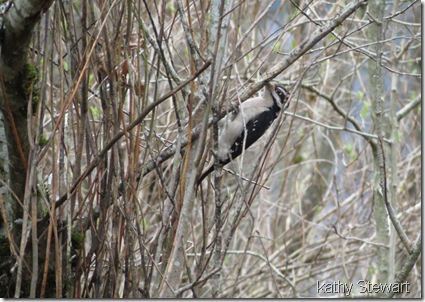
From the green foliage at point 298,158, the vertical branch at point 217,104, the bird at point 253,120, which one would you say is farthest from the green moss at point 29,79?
the green foliage at point 298,158

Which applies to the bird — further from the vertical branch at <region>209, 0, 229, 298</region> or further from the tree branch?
the vertical branch at <region>209, 0, 229, 298</region>

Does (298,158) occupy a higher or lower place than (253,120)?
higher

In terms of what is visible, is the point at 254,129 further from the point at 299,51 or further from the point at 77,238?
the point at 77,238

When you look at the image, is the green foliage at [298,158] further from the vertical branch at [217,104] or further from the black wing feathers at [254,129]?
the vertical branch at [217,104]

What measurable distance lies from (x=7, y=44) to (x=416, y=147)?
15.9 feet

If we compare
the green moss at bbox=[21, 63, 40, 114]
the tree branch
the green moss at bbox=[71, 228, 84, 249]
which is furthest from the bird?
the green moss at bbox=[21, 63, 40, 114]

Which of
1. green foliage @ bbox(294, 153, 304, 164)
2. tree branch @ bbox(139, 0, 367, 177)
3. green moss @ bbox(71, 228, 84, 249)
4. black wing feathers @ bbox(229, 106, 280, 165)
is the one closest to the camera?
tree branch @ bbox(139, 0, 367, 177)

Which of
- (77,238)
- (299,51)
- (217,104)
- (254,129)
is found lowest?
(77,238)

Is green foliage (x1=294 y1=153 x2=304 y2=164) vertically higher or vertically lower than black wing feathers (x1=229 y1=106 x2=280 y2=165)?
higher

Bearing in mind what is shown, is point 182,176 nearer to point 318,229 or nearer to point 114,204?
point 114,204

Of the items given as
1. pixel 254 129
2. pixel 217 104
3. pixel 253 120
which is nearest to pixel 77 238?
pixel 217 104

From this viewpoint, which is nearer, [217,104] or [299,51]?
[217,104]

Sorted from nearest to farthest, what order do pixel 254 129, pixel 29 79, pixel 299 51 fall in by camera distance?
pixel 29 79 < pixel 299 51 < pixel 254 129

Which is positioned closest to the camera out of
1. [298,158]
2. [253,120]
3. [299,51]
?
[299,51]
